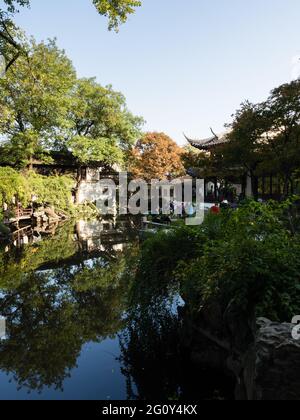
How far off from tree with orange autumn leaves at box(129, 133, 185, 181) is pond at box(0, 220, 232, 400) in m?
25.5

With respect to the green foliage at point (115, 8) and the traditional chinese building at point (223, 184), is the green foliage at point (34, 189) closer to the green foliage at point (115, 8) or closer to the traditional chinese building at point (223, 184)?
the traditional chinese building at point (223, 184)

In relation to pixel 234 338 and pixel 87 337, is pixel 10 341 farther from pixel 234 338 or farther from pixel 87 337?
pixel 234 338

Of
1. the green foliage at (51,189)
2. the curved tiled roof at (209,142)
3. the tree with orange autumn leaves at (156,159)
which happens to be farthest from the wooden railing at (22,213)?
the curved tiled roof at (209,142)

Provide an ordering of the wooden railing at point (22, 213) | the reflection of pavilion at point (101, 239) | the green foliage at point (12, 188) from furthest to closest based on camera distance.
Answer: the wooden railing at point (22, 213) → the green foliage at point (12, 188) → the reflection of pavilion at point (101, 239)

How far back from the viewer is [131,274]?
956cm

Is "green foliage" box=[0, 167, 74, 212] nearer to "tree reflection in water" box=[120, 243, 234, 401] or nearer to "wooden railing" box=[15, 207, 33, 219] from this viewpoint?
"wooden railing" box=[15, 207, 33, 219]

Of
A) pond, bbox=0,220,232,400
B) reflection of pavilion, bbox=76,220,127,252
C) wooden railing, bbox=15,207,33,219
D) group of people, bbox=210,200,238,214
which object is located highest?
group of people, bbox=210,200,238,214

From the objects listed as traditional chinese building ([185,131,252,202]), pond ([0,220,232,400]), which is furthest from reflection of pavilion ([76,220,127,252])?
traditional chinese building ([185,131,252,202])

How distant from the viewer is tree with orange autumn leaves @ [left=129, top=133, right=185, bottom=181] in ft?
112

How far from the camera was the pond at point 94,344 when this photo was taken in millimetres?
4328

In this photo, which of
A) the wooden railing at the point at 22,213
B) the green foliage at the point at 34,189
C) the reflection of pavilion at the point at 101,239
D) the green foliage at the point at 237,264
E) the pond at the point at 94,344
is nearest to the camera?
the green foliage at the point at 237,264

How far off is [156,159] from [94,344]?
98.3 feet

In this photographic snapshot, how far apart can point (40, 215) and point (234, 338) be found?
21744 millimetres

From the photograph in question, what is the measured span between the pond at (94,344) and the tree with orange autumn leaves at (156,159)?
1003 inches
